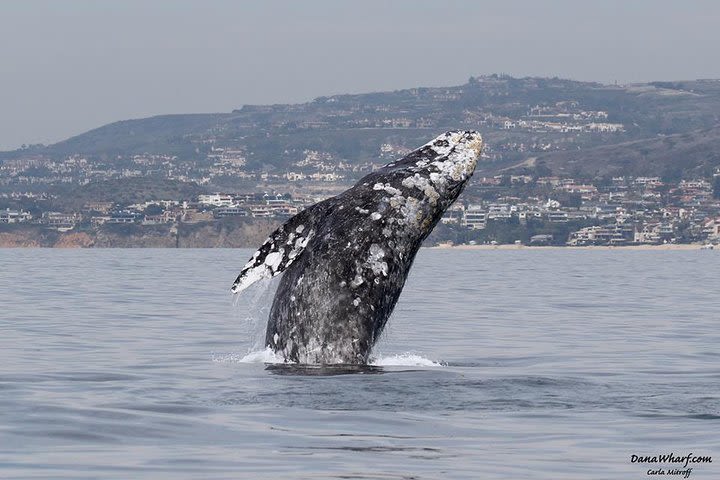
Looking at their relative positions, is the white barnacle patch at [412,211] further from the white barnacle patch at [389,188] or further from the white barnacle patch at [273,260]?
the white barnacle patch at [273,260]

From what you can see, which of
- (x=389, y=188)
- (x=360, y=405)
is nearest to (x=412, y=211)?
(x=389, y=188)

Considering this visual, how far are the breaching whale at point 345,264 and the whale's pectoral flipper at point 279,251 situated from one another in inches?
0.5

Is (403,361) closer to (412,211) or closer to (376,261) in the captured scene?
(376,261)

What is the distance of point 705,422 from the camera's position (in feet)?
46.6

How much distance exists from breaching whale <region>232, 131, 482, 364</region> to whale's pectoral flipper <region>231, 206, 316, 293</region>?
0.04 feet

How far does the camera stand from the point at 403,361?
1944 centimetres

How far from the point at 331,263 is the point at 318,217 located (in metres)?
0.63

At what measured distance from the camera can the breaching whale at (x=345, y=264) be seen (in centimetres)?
1775

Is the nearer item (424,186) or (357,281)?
(357,281)

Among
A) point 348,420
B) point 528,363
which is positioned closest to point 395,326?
point 528,363

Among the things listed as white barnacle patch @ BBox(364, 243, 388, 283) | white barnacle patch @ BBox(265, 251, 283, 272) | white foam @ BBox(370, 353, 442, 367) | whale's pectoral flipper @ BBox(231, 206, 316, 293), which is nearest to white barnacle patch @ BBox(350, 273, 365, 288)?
white barnacle patch @ BBox(364, 243, 388, 283)

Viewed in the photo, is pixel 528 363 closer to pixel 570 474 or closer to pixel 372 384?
pixel 372 384

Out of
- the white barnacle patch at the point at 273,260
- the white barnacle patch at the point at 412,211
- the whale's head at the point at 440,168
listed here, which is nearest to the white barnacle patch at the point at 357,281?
the white barnacle patch at the point at 273,260

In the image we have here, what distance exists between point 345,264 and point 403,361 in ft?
6.92
